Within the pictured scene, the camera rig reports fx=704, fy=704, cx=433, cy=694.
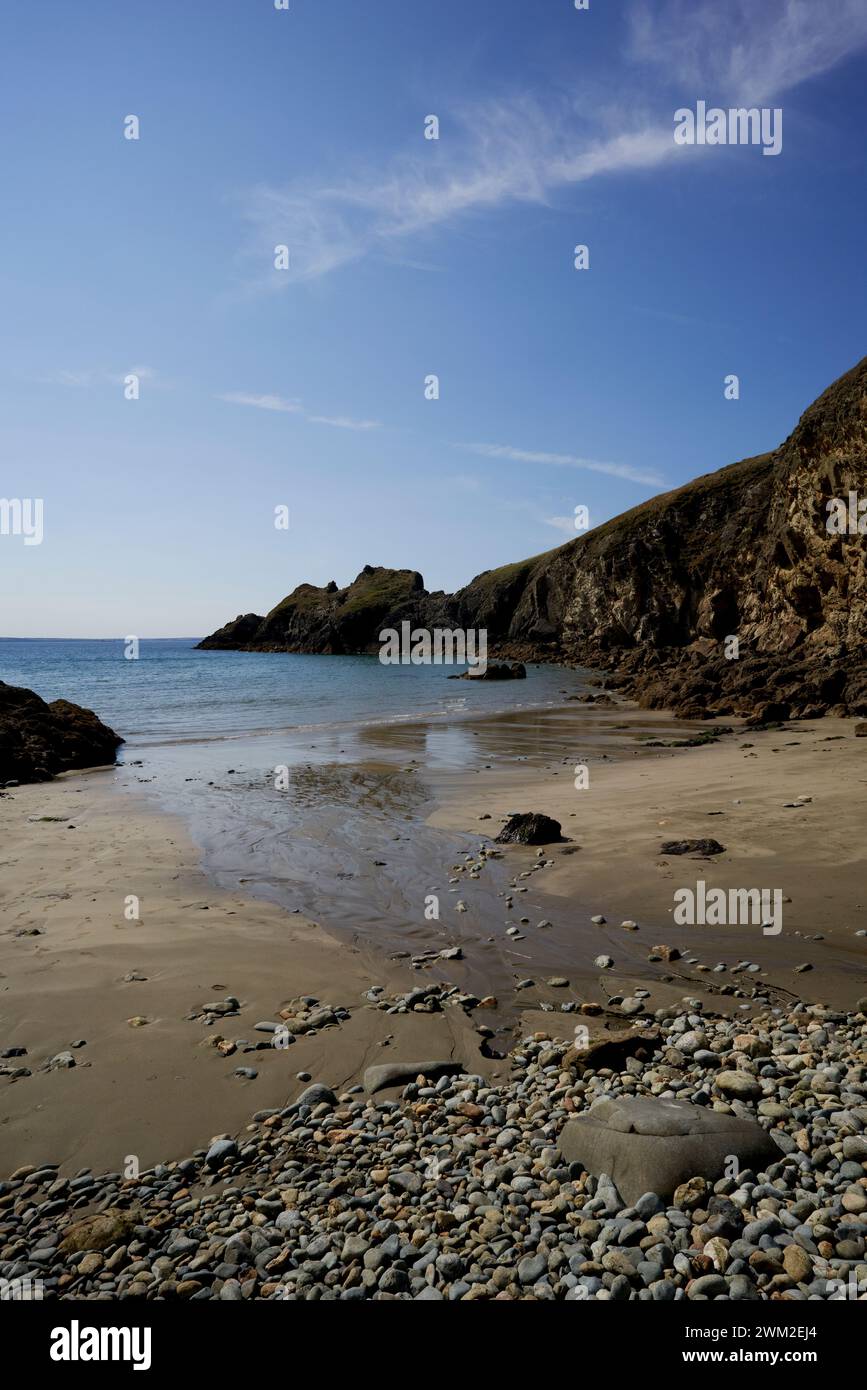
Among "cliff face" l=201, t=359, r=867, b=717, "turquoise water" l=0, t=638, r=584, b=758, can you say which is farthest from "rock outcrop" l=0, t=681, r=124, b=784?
"cliff face" l=201, t=359, r=867, b=717

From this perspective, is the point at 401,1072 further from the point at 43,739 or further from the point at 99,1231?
the point at 43,739

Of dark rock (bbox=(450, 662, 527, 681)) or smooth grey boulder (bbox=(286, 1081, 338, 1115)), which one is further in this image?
dark rock (bbox=(450, 662, 527, 681))

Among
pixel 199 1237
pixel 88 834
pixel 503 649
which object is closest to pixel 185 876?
pixel 88 834

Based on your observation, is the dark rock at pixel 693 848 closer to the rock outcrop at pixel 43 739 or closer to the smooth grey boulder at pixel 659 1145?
the smooth grey boulder at pixel 659 1145

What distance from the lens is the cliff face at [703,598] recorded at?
35.4 m

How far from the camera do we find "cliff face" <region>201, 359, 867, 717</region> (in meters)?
35.4

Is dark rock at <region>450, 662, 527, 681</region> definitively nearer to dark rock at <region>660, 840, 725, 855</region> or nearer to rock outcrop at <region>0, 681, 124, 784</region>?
rock outcrop at <region>0, 681, 124, 784</region>

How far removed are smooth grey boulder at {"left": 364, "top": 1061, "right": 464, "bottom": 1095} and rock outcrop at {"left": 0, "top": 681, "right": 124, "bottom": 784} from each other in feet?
55.3

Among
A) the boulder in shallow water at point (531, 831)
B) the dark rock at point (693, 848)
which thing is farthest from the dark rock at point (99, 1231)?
the dark rock at point (693, 848)

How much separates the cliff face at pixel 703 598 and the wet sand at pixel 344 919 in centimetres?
1576

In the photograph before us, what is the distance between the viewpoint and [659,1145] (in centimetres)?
416

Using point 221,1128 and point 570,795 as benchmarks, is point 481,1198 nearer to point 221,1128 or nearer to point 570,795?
point 221,1128

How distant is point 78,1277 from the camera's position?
3727 mm

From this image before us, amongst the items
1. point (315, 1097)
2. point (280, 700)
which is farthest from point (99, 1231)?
point (280, 700)
